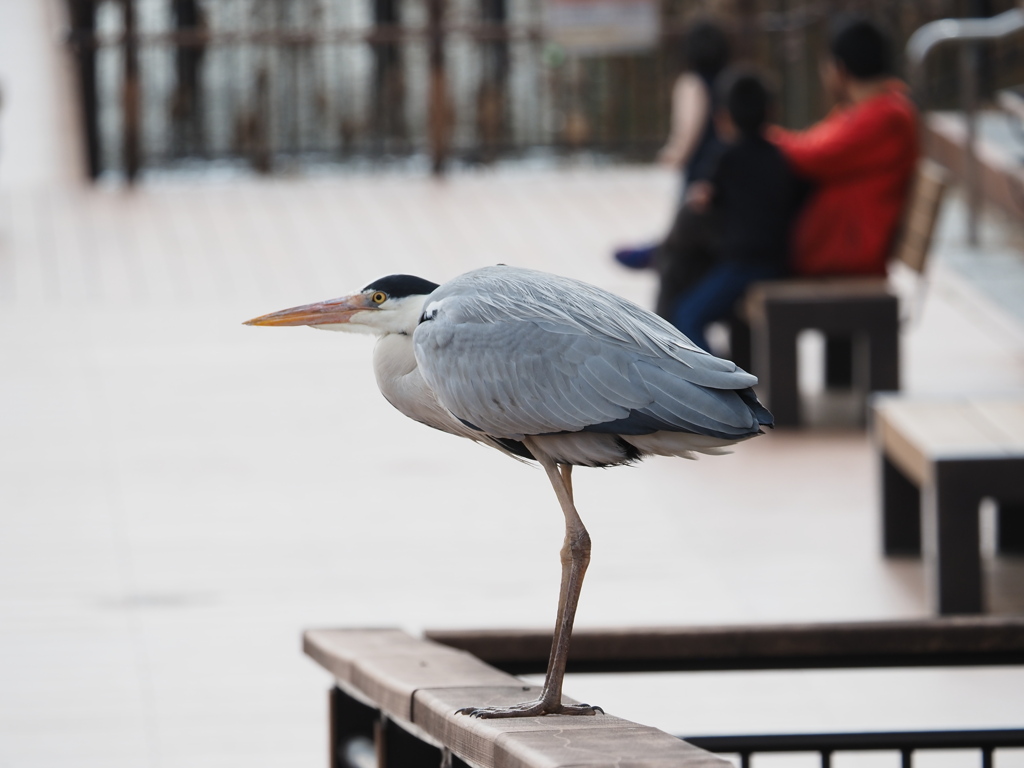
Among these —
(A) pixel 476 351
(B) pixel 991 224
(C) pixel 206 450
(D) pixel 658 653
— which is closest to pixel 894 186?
(C) pixel 206 450

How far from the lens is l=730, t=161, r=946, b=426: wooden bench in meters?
7.57

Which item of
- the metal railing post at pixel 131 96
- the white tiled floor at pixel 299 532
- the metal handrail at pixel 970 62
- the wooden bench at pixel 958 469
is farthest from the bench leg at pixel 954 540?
the metal railing post at pixel 131 96

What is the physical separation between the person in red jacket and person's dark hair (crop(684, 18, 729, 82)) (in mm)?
1228

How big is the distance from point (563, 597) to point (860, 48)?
234 inches

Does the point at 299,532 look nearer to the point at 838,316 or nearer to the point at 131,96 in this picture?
the point at 838,316

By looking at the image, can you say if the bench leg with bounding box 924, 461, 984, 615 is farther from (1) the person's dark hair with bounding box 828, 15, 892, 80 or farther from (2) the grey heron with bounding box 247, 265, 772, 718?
(1) the person's dark hair with bounding box 828, 15, 892, 80

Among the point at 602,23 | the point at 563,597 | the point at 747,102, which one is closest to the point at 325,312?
the point at 563,597

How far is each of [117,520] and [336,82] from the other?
8.82m

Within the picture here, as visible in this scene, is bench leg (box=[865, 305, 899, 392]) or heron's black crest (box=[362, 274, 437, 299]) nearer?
heron's black crest (box=[362, 274, 437, 299])

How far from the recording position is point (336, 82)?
582 inches

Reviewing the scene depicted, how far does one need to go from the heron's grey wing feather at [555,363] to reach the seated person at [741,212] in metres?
5.58

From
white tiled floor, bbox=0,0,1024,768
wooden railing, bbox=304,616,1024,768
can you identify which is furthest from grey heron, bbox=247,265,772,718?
white tiled floor, bbox=0,0,1024,768

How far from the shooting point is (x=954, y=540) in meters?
5.04

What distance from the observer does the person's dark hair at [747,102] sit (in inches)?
303
